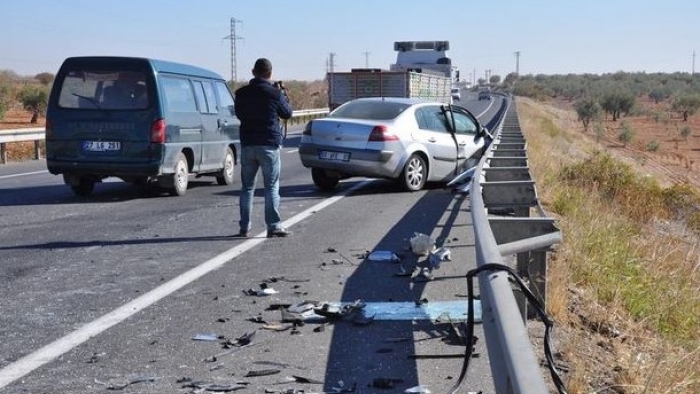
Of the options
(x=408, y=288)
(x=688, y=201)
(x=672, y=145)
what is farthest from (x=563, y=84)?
(x=408, y=288)

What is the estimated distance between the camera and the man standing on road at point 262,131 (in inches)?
387

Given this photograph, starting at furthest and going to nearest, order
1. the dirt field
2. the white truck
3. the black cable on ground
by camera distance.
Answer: the dirt field, the white truck, the black cable on ground

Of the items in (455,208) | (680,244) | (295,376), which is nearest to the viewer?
(295,376)

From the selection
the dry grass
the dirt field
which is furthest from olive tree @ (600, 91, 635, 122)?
the dry grass

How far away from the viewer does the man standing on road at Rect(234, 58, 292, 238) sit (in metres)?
9.82

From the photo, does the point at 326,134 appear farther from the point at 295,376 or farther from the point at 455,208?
the point at 295,376

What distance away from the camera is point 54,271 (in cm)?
790

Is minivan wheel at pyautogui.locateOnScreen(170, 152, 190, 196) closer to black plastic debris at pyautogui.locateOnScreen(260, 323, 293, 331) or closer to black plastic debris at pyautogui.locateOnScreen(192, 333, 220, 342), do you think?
black plastic debris at pyautogui.locateOnScreen(260, 323, 293, 331)

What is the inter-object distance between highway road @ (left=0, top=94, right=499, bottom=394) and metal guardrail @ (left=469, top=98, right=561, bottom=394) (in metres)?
0.70

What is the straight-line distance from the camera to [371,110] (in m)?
14.8

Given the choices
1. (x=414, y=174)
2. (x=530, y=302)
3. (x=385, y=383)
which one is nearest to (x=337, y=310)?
(x=385, y=383)

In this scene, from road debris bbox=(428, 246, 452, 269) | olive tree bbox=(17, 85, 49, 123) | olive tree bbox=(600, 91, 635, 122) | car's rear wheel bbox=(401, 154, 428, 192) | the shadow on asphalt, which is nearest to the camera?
the shadow on asphalt

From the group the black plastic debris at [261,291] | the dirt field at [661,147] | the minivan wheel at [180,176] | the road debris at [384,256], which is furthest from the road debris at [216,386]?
the dirt field at [661,147]

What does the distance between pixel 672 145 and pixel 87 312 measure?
5516cm
